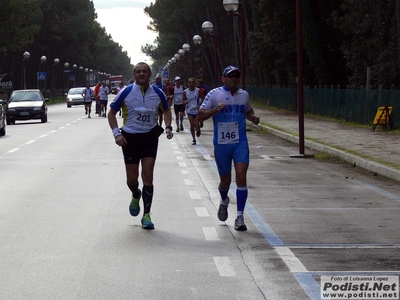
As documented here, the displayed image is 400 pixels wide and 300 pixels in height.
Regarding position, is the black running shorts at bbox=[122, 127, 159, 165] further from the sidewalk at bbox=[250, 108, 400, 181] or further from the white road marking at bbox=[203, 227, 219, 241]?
the sidewalk at bbox=[250, 108, 400, 181]

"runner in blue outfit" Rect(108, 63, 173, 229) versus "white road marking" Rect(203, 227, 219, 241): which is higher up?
"runner in blue outfit" Rect(108, 63, 173, 229)

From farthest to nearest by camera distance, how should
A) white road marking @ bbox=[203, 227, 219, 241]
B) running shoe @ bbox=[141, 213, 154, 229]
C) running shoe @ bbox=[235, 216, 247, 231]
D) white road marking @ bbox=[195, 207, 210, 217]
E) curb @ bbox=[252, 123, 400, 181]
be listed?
1. curb @ bbox=[252, 123, 400, 181]
2. white road marking @ bbox=[195, 207, 210, 217]
3. running shoe @ bbox=[141, 213, 154, 229]
4. running shoe @ bbox=[235, 216, 247, 231]
5. white road marking @ bbox=[203, 227, 219, 241]

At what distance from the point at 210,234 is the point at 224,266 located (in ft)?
5.85

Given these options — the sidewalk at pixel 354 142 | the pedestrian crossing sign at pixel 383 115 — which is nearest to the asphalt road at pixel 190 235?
the sidewalk at pixel 354 142

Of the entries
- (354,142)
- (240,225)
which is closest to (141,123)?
(240,225)

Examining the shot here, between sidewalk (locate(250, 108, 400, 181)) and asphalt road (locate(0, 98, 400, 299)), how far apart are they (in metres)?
0.43

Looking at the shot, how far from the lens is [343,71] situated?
4875 cm

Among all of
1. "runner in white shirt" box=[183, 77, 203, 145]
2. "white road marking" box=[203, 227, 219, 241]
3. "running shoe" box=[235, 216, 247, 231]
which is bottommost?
"white road marking" box=[203, 227, 219, 241]

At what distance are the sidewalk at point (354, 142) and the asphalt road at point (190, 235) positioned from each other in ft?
1.41

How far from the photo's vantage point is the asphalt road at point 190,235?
699 cm

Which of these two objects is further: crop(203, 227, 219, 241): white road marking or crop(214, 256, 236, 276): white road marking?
crop(203, 227, 219, 241): white road marking

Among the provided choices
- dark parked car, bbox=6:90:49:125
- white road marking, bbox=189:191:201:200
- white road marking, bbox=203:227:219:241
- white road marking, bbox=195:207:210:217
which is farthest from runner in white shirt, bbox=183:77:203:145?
dark parked car, bbox=6:90:49:125

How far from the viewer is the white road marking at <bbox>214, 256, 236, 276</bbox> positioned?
7.40 metres

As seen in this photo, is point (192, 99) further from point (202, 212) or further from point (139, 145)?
point (139, 145)
